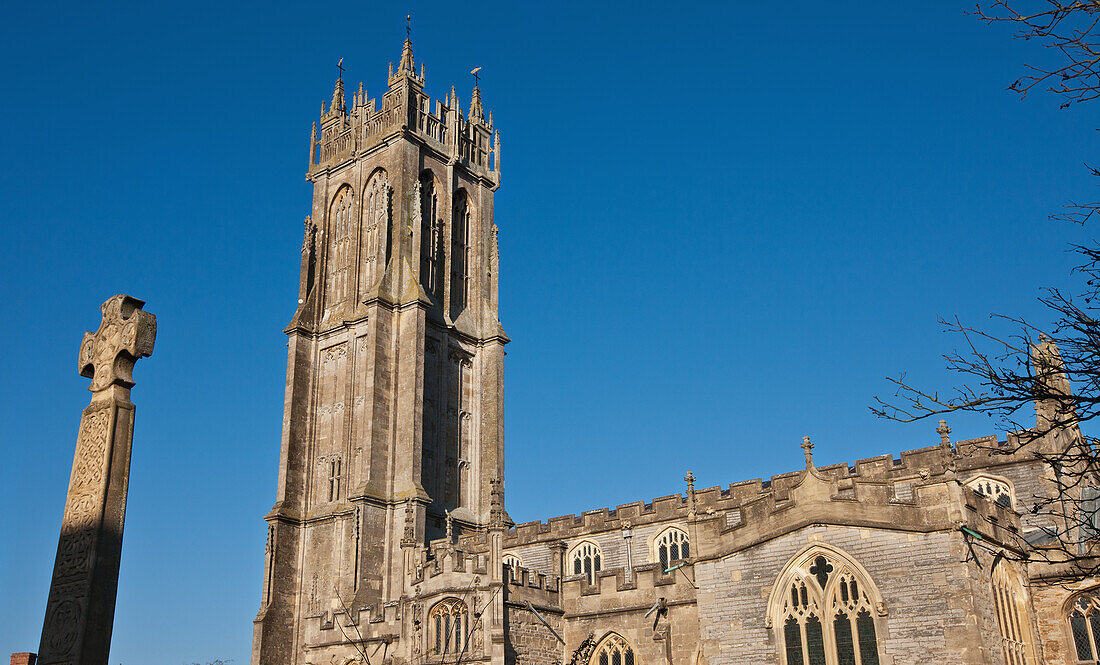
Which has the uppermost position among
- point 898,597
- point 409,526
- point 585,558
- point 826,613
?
point 409,526

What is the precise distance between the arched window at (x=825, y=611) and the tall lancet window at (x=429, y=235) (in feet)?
87.9

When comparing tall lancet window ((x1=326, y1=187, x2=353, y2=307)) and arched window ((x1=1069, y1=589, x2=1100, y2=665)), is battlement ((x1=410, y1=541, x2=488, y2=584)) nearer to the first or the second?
arched window ((x1=1069, y1=589, x2=1100, y2=665))

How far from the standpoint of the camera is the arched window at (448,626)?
94.7 feet

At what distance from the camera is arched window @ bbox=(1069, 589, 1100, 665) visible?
941 inches

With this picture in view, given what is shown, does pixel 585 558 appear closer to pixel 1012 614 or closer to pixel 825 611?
pixel 825 611

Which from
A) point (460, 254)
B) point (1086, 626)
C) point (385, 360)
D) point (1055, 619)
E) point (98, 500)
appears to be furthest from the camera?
point (460, 254)

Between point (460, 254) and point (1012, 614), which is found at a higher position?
point (460, 254)

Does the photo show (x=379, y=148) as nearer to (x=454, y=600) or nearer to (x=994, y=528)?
(x=454, y=600)

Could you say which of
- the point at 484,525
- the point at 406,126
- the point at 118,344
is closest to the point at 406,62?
the point at 406,126

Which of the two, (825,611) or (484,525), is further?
(484,525)

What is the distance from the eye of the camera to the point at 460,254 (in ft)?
168

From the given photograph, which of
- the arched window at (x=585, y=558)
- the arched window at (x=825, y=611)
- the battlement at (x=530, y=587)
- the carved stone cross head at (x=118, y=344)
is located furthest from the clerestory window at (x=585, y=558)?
the carved stone cross head at (x=118, y=344)

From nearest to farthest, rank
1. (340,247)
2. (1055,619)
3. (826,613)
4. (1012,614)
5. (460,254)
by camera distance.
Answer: (826,613), (1012,614), (1055,619), (340,247), (460,254)

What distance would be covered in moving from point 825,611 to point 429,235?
100ft
